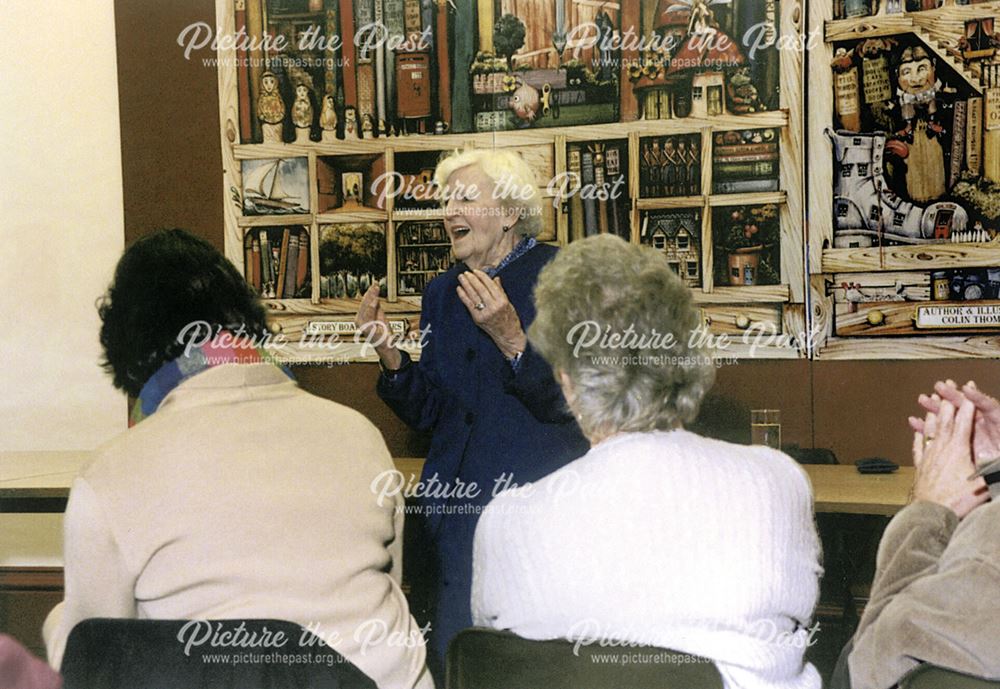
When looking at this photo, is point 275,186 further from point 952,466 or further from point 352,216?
point 952,466

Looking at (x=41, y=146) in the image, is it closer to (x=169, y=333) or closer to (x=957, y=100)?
(x=169, y=333)

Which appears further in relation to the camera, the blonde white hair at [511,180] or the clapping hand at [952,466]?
the blonde white hair at [511,180]

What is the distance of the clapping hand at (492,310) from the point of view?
2.19 m

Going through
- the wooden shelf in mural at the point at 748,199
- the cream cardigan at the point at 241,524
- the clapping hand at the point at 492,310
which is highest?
the wooden shelf in mural at the point at 748,199

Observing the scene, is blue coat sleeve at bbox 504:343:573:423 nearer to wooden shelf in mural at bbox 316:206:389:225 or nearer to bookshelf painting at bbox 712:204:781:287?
bookshelf painting at bbox 712:204:781:287

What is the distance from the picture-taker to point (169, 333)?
145cm

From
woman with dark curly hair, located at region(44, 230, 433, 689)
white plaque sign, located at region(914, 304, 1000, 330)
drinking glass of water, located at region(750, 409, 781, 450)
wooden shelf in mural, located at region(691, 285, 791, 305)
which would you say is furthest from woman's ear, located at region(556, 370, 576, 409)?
white plaque sign, located at region(914, 304, 1000, 330)

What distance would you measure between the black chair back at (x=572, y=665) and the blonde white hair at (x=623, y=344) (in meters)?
0.38

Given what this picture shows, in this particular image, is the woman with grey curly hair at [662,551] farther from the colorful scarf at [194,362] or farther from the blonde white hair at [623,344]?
the colorful scarf at [194,362]

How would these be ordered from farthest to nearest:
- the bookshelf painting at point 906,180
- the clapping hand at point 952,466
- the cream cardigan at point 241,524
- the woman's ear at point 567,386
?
the bookshelf painting at point 906,180, the woman's ear at point 567,386, the clapping hand at point 952,466, the cream cardigan at point 241,524

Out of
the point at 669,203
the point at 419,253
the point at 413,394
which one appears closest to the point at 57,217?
the point at 419,253

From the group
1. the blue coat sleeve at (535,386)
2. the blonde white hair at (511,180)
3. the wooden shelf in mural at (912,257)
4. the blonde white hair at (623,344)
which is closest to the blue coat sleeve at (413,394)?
the blue coat sleeve at (535,386)

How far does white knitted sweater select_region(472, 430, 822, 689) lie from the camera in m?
1.29

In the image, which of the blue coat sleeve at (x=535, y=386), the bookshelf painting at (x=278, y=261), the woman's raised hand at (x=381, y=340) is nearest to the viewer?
the blue coat sleeve at (x=535, y=386)
